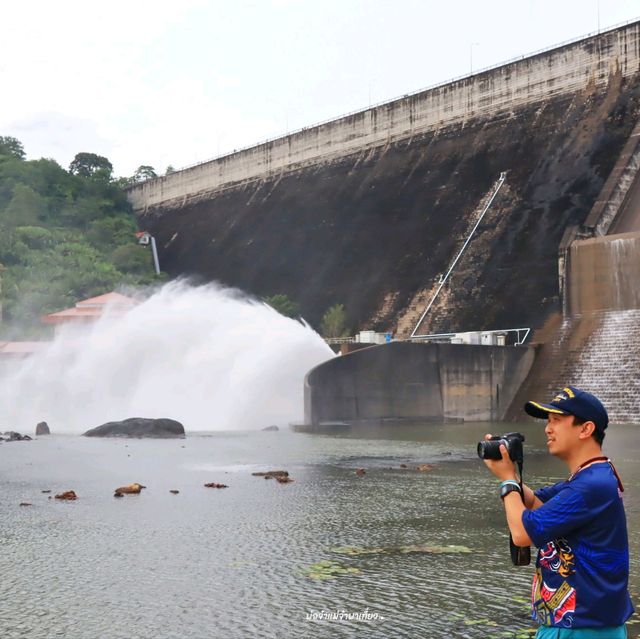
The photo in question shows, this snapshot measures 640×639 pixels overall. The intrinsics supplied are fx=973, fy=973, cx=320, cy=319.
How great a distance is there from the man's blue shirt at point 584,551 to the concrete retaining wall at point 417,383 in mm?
21625

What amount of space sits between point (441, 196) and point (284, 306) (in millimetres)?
8430

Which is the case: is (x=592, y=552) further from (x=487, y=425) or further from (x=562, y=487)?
(x=487, y=425)

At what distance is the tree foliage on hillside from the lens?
55.0 m

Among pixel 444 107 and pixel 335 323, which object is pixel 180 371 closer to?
pixel 335 323

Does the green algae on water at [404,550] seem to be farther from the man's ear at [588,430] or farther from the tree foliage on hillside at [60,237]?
the tree foliage on hillside at [60,237]

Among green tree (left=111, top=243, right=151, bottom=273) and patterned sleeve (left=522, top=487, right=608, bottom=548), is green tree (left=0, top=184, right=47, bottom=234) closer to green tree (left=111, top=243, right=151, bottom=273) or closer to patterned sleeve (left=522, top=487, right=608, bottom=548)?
green tree (left=111, top=243, right=151, bottom=273)

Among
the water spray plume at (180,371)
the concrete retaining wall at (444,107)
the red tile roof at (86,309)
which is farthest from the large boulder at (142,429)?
the red tile roof at (86,309)

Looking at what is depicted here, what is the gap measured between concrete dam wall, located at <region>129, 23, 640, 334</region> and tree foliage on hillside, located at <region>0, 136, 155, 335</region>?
543cm

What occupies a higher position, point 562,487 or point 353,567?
point 562,487

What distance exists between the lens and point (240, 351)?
27.3 meters

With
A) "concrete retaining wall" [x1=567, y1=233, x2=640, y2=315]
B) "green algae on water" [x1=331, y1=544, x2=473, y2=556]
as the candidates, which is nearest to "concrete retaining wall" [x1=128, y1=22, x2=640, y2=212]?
"concrete retaining wall" [x1=567, y1=233, x2=640, y2=315]

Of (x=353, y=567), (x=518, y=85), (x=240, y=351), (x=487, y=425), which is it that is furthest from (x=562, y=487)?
(x=518, y=85)

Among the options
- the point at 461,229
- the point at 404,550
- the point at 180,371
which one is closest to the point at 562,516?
the point at 404,550

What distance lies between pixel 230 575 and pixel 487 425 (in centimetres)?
1949
